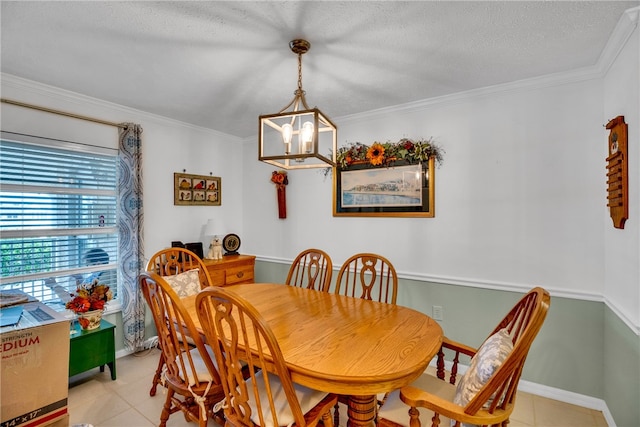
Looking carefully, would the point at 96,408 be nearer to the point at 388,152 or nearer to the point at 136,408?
the point at 136,408

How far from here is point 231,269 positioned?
361 cm

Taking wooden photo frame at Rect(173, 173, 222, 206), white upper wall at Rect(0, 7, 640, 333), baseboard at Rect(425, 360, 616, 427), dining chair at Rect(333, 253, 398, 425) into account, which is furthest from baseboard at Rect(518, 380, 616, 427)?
wooden photo frame at Rect(173, 173, 222, 206)

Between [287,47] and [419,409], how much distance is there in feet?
7.14

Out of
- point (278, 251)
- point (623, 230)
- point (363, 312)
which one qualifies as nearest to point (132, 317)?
point (278, 251)

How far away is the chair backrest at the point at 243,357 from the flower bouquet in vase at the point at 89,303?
176 centimetres

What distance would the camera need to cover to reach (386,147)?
3.10 metres

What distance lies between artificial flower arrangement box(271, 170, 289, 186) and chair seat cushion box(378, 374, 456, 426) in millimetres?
2667

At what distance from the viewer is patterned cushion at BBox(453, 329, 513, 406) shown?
123cm

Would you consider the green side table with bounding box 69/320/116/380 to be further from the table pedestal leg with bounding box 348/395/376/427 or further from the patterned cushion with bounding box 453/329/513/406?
the patterned cushion with bounding box 453/329/513/406

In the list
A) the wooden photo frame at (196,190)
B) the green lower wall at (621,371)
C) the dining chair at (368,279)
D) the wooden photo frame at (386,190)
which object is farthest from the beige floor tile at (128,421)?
the green lower wall at (621,371)

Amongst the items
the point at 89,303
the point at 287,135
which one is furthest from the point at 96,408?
the point at 287,135

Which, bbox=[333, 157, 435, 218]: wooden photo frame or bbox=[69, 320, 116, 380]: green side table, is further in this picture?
bbox=[333, 157, 435, 218]: wooden photo frame

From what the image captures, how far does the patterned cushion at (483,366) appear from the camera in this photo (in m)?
1.23

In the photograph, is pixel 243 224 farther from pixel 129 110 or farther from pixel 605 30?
pixel 605 30
